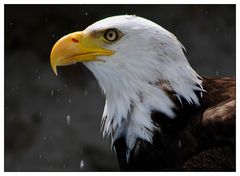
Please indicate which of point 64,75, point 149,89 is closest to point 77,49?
point 149,89

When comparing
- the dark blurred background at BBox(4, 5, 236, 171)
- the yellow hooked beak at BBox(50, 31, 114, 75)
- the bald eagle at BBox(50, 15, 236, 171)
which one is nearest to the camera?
the bald eagle at BBox(50, 15, 236, 171)

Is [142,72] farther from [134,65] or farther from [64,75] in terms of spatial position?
[64,75]

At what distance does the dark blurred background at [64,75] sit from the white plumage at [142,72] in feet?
9.57

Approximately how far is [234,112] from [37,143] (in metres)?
3.55

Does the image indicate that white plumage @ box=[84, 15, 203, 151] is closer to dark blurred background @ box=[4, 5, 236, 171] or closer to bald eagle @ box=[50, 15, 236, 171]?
bald eagle @ box=[50, 15, 236, 171]

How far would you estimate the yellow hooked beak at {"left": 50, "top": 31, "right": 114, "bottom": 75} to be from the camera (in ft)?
11.1

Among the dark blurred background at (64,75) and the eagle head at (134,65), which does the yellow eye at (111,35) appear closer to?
the eagle head at (134,65)

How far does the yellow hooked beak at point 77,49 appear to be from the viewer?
3369mm

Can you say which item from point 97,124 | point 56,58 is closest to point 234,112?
point 56,58

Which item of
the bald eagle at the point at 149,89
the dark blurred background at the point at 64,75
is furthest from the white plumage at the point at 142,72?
the dark blurred background at the point at 64,75

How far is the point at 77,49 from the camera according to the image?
3.38 meters

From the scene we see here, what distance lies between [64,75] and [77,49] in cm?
308

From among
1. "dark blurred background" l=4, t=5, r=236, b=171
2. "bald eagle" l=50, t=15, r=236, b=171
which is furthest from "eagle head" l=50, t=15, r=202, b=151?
"dark blurred background" l=4, t=5, r=236, b=171

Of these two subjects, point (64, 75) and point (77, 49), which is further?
point (64, 75)
